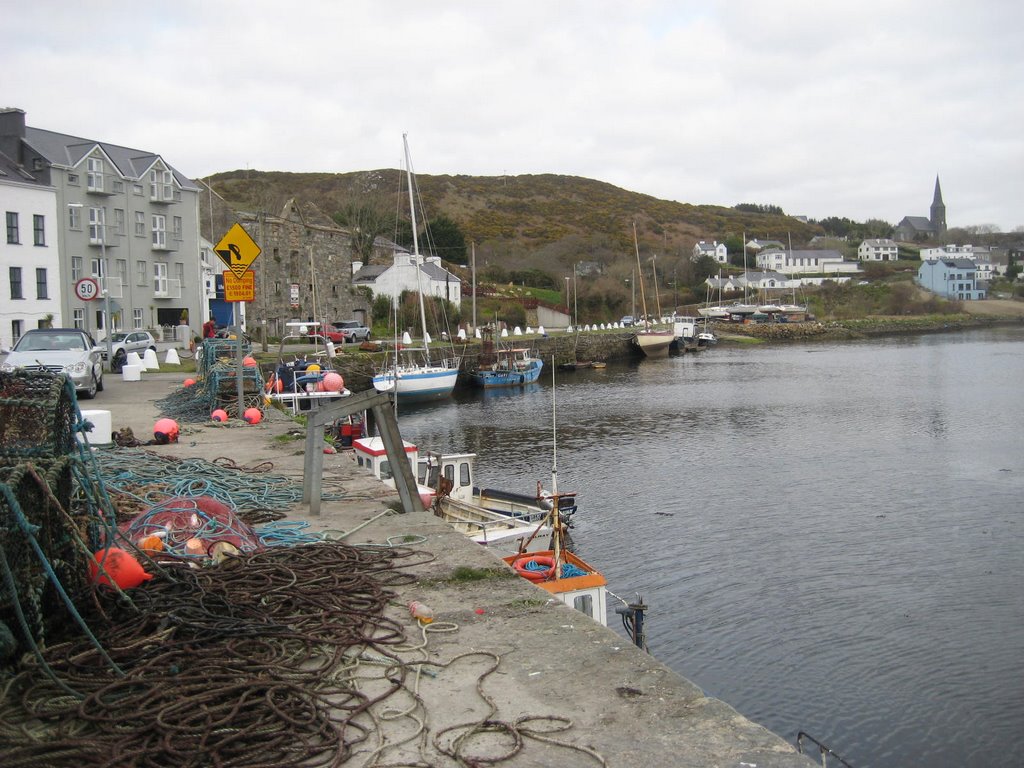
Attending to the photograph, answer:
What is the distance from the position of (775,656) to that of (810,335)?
312ft

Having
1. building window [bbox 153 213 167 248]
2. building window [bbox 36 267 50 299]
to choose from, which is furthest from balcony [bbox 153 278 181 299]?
building window [bbox 36 267 50 299]

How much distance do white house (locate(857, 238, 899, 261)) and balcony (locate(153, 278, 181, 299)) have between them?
155 m

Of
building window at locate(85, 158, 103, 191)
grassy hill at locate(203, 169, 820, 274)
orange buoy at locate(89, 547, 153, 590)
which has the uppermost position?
grassy hill at locate(203, 169, 820, 274)

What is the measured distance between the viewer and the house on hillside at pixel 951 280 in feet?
470

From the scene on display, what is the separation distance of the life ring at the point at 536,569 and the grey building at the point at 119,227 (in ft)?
122

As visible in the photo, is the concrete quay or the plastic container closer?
the concrete quay

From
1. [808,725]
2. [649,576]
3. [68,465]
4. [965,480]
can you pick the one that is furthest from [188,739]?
[965,480]

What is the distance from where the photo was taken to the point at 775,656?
43.7 feet

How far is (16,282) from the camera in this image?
42.2 meters

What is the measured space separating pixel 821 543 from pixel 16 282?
126ft

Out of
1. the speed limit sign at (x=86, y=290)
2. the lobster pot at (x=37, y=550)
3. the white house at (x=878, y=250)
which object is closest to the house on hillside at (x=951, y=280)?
the white house at (x=878, y=250)

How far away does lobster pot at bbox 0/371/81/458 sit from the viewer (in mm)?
5825

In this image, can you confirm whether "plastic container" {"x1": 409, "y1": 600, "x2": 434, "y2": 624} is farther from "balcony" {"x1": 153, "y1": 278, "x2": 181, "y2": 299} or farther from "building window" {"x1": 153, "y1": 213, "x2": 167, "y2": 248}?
"building window" {"x1": 153, "y1": 213, "x2": 167, "y2": 248}

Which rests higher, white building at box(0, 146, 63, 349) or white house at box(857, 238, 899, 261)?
white house at box(857, 238, 899, 261)
